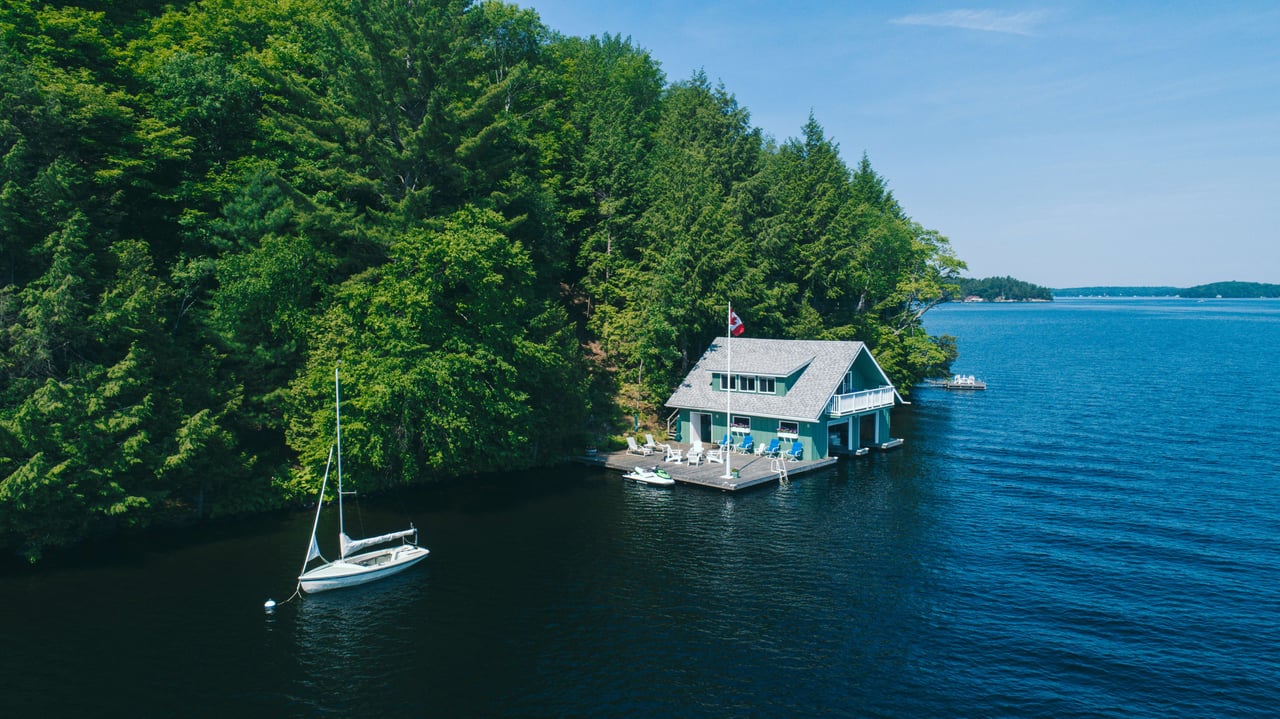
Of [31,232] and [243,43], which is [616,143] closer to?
[243,43]

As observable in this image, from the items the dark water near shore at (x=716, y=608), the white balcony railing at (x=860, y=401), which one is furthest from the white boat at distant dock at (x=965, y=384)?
the dark water near shore at (x=716, y=608)

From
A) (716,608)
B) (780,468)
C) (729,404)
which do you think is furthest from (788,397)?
(716,608)

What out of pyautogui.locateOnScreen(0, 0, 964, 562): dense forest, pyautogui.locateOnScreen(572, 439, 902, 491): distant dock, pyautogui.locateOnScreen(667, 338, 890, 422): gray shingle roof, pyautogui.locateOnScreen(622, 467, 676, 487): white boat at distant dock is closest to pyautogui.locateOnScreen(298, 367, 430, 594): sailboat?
pyautogui.locateOnScreen(0, 0, 964, 562): dense forest

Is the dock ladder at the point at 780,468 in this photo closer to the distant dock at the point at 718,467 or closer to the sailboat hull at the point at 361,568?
the distant dock at the point at 718,467

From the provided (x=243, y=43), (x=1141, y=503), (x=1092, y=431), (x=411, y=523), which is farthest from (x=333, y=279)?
(x=1092, y=431)

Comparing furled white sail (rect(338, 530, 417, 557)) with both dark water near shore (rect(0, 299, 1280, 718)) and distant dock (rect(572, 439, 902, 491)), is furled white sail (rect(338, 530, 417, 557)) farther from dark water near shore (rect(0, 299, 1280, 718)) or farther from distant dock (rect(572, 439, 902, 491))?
distant dock (rect(572, 439, 902, 491))
